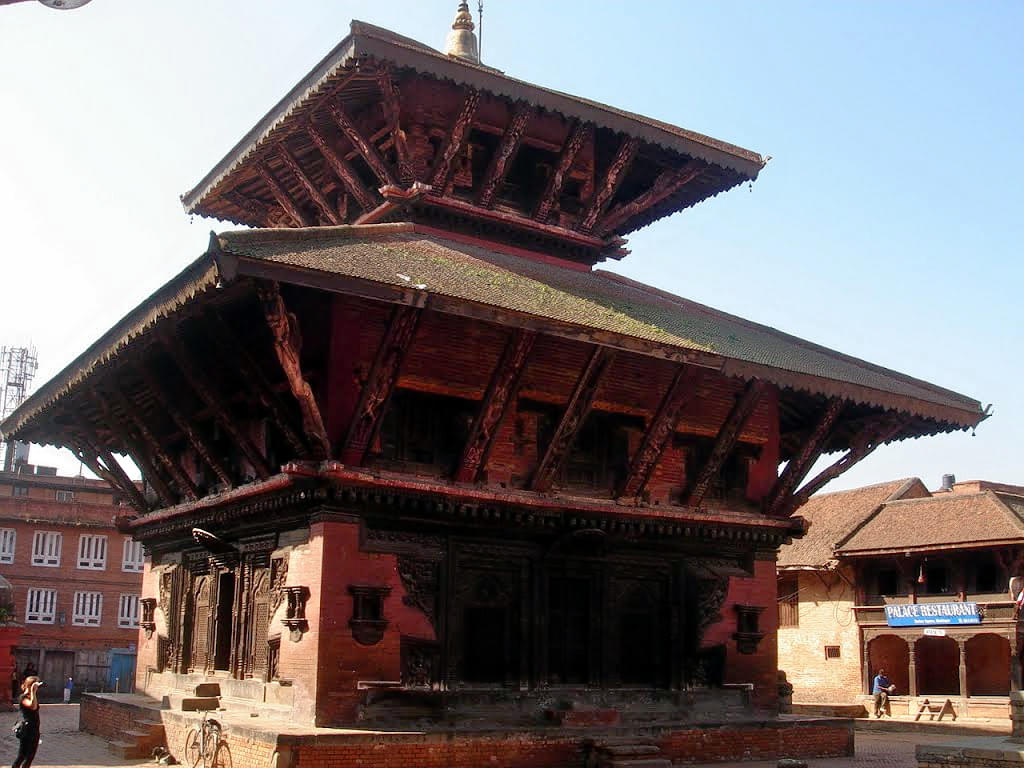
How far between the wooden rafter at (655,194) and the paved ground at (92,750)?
852 cm

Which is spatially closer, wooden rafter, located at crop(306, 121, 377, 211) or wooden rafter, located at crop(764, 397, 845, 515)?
wooden rafter, located at crop(764, 397, 845, 515)

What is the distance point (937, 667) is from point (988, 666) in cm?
199

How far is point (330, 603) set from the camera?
1439 centimetres

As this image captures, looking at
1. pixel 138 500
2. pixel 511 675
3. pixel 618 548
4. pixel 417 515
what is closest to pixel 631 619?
pixel 618 548

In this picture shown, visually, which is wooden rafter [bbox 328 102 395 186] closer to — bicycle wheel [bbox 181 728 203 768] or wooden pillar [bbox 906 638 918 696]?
bicycle wheel [bbox 181 728 203 768]

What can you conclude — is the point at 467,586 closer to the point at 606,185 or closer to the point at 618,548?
the point at 618,548

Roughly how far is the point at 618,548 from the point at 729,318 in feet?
15.1

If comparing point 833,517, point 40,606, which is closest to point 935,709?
point 833,517

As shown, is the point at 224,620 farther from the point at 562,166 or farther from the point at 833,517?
the point at 833,517

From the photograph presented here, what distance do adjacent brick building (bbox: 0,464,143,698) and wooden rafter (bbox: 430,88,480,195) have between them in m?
34.2

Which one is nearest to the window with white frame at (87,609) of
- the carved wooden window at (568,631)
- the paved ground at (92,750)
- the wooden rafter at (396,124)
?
the paved ground at (92,750)

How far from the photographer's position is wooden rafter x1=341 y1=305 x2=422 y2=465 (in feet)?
45.7

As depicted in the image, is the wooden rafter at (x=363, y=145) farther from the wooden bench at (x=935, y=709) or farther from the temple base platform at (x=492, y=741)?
the wooden bench at (x=935, y=709)

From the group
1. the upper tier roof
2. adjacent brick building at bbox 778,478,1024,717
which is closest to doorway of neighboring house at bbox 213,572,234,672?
the upper tier roof
